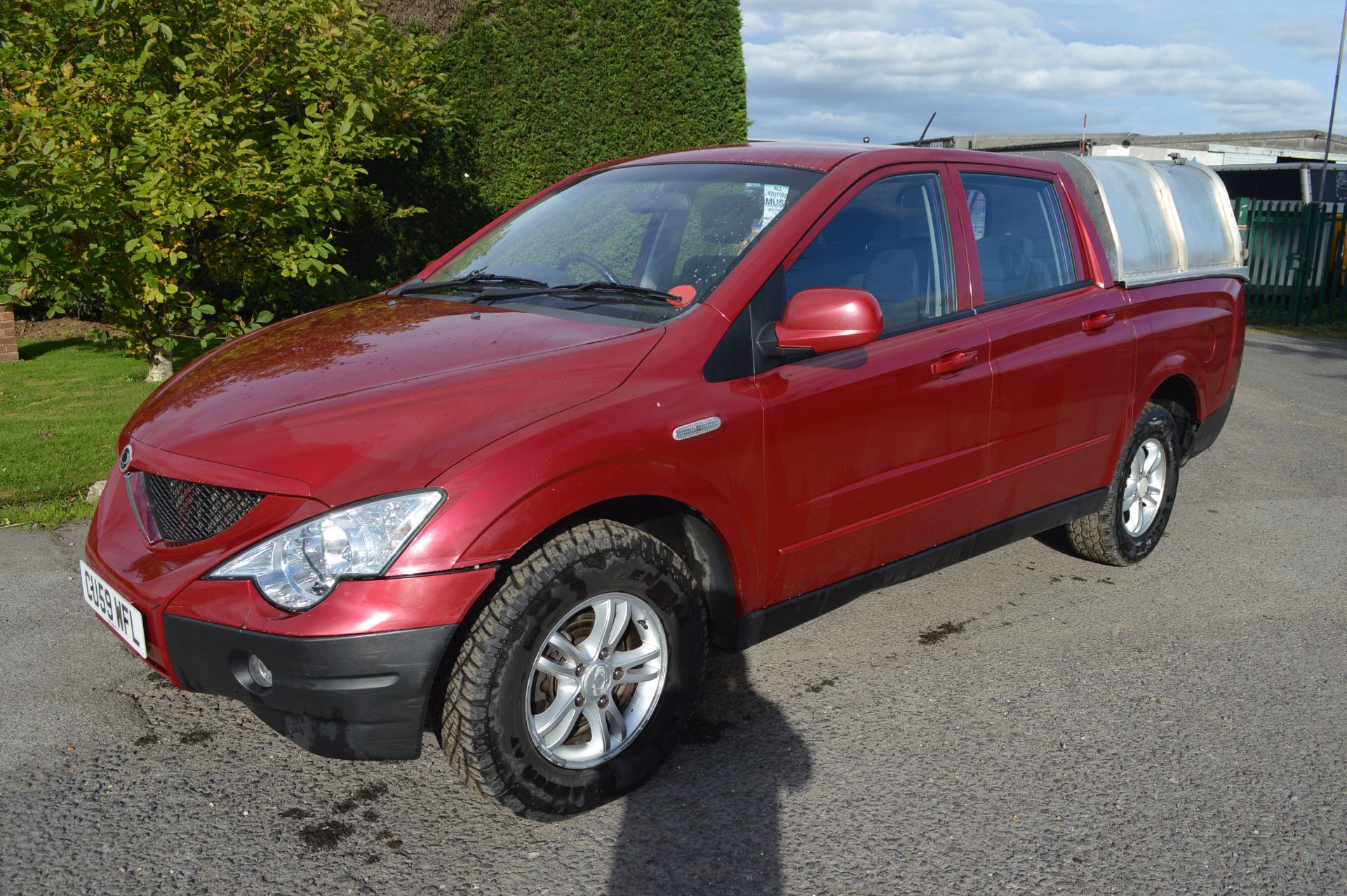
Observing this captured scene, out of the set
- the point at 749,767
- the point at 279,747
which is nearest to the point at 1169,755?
Result: the point at 749,767

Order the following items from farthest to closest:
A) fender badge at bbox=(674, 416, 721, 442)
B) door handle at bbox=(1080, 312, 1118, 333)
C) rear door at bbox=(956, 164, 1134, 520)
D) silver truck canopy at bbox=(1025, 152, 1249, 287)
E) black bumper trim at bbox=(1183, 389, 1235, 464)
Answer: black bumper trim at bbox=(1183, 389, 1235, 464) < silver truck canopy at bbox=(1025, 152, 1249, 287) < door handle at bbox=(1080, 312, 1118, 333) < rear door at bbox=(956, 164, 1134, 520) < fender badge at bbox=(674, 416, 721, 442)

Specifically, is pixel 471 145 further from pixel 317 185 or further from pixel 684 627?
pixel 684 627

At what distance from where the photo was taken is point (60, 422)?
7.45 meters

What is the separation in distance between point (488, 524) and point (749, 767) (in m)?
1.21

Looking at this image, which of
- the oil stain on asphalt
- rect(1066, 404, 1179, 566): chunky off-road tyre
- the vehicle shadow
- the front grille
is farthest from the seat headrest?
the front grille

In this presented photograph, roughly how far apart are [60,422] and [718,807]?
632 cm

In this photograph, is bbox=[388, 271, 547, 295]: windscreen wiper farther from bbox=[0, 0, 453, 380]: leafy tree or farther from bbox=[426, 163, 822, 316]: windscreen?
bbox=[0, 0, 453, 380]: leafy tree

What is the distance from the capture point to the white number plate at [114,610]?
2811 mm

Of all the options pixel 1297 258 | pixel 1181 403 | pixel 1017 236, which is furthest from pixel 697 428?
pixel 1297 258

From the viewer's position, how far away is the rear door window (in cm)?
413

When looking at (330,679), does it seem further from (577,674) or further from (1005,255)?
(1005,255)

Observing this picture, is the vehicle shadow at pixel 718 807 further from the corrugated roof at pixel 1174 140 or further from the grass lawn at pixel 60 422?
the corrugated roof at pixel 1174 140

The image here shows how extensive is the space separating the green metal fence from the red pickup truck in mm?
13129

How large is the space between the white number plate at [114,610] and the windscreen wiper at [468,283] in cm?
149
